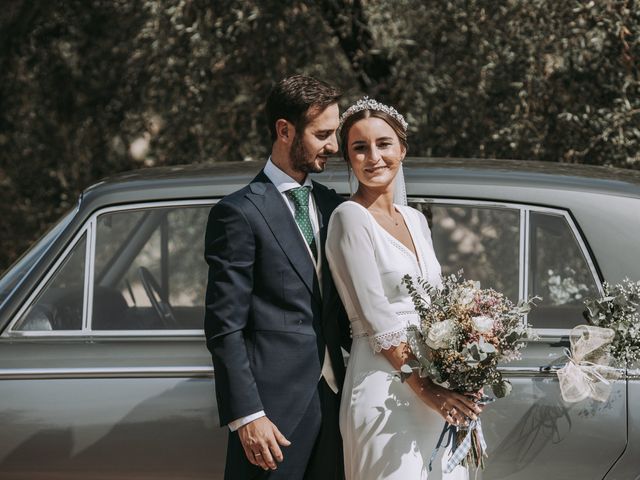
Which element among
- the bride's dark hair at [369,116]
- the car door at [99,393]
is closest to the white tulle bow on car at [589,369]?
the bride's dark hair at [369,116]

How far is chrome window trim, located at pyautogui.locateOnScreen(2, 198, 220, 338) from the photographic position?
13.1ft

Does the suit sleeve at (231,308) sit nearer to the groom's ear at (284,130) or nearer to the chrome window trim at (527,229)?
the groom's ear at (284,130)

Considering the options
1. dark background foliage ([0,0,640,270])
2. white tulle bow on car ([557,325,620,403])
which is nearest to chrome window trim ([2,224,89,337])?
white tulle bow on car ([557,325,620,403])

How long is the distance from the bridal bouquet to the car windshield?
5.18ft

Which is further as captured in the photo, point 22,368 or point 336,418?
point 22,368

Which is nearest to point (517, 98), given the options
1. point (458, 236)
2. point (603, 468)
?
point (458, 236)

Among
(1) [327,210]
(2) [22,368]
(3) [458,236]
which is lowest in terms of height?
(3) [458,236]

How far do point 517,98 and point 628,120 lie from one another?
804 millimetres

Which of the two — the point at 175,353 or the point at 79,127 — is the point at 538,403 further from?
the point at 79,127

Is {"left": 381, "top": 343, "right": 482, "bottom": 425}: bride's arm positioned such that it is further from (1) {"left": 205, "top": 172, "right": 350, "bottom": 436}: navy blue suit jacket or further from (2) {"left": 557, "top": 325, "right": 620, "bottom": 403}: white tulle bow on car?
(2) {"left": 557, "top": 325, "right": 620, "bottom": 403}: white tulle bow on car

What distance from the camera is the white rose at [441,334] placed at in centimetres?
310

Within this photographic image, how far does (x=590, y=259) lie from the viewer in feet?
12.3

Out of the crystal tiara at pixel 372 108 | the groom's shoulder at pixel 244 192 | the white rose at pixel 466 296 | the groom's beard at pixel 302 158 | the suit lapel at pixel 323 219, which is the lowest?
the white rose at pixel 466 296

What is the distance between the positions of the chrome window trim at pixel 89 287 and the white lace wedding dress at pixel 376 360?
0.86 metres
